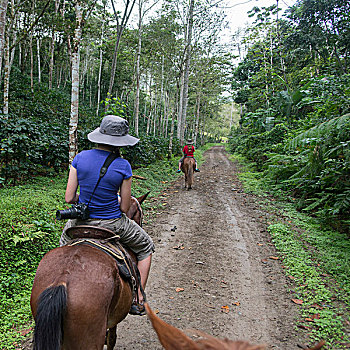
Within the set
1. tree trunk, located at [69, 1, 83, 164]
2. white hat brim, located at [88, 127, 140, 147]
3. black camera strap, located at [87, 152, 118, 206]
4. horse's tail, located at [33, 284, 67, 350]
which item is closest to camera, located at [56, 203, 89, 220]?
black camera strap, located at [87, 152, 118, 206]

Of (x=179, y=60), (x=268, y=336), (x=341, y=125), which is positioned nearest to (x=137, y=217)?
(x=268, y=336)

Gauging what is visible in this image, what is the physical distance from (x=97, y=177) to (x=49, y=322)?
1.25 m

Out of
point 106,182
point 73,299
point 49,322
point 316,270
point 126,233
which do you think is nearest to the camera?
point 49,322

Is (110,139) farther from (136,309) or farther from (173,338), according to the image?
(173,338)

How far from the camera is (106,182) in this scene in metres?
2.70

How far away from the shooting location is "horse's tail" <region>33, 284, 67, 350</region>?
183cm

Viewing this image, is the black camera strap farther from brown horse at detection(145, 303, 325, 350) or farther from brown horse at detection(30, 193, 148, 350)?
brown horse at detection(145, 303, 325, 350)

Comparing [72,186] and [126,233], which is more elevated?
[72,186]

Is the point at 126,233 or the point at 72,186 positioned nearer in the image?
the point at 72,186

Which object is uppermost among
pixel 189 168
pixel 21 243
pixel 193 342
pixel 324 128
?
pixel 324 128

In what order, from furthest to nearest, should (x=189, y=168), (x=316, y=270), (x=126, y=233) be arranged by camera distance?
(x=189, y=168)
(x=316, y=270)
(x=126, y=233)

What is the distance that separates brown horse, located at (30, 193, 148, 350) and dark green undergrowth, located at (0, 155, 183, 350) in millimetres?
1673

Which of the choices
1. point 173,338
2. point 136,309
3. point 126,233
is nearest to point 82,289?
point 126,233

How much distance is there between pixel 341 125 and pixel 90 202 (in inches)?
187
